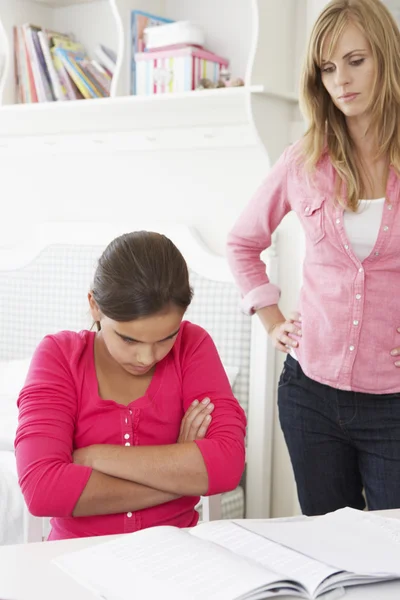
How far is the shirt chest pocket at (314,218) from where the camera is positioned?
163 centimetres

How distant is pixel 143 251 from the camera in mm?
1405

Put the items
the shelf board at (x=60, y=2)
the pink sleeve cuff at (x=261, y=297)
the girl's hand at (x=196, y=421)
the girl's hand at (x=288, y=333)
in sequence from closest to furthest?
the girl's hand at (x=196, y=421) → the girl's hand at (x=288, y=333) → the pink sleeve cuff at (x=261, y=297) → the shelf board at (x=60, y=2)

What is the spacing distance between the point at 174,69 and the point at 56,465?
1329 millimetres

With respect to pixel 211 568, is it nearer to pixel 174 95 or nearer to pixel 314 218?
pixel 314 218

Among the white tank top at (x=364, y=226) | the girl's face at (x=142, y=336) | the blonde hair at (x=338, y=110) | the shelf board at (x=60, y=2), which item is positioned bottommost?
the girl's face at (x=142, y=336)

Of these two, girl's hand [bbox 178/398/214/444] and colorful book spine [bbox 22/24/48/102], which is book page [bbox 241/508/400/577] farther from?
colorful book spine [bbox 22/24/48/102]

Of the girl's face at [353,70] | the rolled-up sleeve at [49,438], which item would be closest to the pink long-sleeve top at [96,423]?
the rolled-up sleeve at [49,438]

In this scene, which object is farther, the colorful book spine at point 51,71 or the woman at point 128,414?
the colorful book spine at point 51,71

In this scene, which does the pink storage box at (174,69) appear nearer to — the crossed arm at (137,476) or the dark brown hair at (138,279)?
the dark brown hair at (138,279)

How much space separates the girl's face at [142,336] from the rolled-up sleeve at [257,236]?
0.46m

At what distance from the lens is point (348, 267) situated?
1.60m

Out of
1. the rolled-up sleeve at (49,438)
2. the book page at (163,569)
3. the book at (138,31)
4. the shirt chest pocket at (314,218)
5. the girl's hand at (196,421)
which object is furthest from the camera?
the book at (138,31)

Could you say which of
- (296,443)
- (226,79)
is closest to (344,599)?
(296,443)

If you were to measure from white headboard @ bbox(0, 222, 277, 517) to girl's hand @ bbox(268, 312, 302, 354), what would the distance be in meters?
0.55
